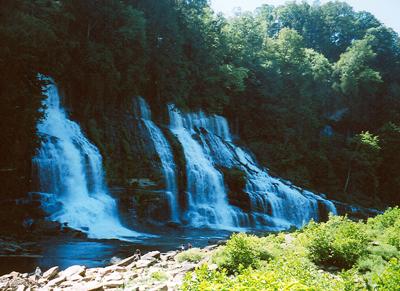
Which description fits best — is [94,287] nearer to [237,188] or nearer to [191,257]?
[191,257]

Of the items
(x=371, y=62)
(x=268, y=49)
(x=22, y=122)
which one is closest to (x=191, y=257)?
(x=22, y=122)

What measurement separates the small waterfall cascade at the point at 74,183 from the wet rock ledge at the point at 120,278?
836 centimetres

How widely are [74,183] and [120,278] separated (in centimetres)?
1344

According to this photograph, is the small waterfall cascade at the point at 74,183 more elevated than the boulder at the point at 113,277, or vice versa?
the small waterfall cascade at the point at 74,183

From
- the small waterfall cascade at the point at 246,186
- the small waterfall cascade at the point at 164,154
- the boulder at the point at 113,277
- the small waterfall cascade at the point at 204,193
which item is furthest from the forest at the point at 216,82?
the boulder at the point at 113,277

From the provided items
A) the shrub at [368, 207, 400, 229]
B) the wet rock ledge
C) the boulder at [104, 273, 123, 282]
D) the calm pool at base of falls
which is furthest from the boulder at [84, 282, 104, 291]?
the shrub at [368, 207, 400, 229]

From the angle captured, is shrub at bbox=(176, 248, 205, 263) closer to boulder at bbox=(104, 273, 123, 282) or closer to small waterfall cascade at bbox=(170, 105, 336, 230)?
boulder at bbox=(104, 273, 123, 282)

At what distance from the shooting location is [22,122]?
1655 centimetres

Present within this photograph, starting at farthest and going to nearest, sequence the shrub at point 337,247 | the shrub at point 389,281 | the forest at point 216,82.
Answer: the forest at point 216,82 → the shrub at point 337,247 → the shrub at point 389,281

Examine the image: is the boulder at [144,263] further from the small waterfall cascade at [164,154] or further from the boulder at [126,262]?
the small waterfall cascade at [164,154]

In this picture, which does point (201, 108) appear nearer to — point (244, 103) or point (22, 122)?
point (244, 103)

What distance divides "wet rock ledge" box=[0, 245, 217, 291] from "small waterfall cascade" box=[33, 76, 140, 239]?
27.4 feet

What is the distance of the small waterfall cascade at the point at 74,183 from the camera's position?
18.3 meters

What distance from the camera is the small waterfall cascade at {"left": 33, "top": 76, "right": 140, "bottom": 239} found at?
1830 centimetres
